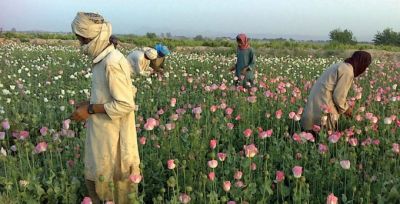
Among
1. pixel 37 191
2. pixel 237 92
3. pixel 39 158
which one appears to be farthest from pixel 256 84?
pixel 37 191

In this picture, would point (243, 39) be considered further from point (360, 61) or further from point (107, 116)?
point (107, 116)

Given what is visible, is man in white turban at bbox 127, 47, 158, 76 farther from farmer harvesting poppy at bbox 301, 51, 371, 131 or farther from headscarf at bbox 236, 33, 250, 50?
farmer harvesting poppy at bbox 301, 51, 371, 131

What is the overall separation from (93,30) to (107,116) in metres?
0.57

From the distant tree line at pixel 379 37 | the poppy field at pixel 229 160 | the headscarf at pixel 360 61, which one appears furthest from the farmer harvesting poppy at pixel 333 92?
the distant tree line at pixel 379 37

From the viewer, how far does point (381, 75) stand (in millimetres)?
9836

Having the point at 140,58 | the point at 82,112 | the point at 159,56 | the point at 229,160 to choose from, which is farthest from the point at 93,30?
the point at 159,56

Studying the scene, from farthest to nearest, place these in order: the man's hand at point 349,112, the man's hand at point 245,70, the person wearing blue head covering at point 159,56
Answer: the man's hand at point 245,70 < the person wearing blue head covering at point 159,56 < the man's hand at point 349,112

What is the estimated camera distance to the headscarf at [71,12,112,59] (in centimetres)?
296

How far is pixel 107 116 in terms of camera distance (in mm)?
3148

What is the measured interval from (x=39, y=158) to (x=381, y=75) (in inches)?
290

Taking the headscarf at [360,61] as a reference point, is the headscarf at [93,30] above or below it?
above

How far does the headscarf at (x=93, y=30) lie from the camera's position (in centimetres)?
296

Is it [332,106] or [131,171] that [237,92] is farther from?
[131,171]

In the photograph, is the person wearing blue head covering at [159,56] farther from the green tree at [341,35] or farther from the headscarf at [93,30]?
the green tree at [341,35]
